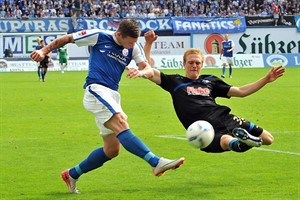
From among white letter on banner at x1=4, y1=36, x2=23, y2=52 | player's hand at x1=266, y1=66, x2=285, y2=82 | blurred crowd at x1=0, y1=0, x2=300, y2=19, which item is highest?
player's hand at x1=266, y1=66, x2=285, y2=82

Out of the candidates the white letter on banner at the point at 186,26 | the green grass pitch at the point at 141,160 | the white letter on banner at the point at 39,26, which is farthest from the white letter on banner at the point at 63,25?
the green grass pitch at the point at 141,160

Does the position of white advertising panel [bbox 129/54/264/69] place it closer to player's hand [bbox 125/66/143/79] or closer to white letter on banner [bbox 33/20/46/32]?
white letter on banner [bbox 33/20/46/32]

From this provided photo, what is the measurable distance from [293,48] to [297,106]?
3418 centimetres

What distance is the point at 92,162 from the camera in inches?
401

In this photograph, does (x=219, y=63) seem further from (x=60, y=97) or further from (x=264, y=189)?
(x=264, y=189)

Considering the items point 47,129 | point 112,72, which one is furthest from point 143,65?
point 47,129

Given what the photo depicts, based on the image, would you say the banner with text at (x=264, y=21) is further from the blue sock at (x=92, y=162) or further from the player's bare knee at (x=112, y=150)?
the player's bare knee at (x=112, y=150)

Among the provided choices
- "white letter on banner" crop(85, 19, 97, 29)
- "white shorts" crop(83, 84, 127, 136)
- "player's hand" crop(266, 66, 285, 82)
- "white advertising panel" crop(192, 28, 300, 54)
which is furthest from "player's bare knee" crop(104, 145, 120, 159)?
"white advertising panel" crop(192, 28, 300, 54)

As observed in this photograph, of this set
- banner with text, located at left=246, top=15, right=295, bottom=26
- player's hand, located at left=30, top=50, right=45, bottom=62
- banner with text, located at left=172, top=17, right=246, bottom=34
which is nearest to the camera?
player's hand, located at left=30, top=50, right=45, bottom=62

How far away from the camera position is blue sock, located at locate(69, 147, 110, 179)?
33.2 ft

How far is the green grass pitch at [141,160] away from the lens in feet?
33.7

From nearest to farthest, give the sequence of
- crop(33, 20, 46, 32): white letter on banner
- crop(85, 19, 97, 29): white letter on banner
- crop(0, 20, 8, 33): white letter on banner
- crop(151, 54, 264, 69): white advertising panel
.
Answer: crop(151, 54, 264, 69): white advertising panel → crop(0, 20, 8, 33): white letter on banner → crop(33, 20, 46, 32): white letter on banner → crop(85, 19, 97, 29): white letter on banner

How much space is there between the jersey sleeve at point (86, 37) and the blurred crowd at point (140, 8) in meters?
44.7

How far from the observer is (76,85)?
33562 mm
